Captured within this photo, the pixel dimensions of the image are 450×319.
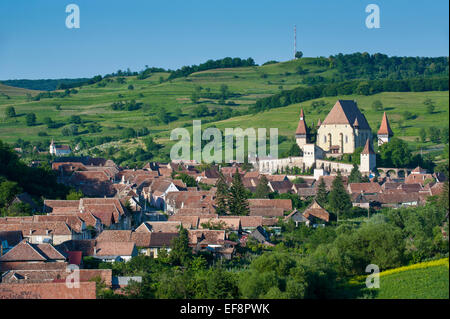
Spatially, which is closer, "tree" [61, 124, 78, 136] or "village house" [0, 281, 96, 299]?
"village house" [0, 281, 96, 299]

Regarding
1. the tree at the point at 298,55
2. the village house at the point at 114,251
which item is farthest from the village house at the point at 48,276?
the tree at the point at 298,55

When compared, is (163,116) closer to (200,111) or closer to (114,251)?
(200,111)

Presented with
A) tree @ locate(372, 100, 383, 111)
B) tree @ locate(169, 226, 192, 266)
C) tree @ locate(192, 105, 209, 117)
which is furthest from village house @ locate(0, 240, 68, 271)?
tree @ locate(192, 105, 209, 117)

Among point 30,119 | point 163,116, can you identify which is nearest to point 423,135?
point 163,116

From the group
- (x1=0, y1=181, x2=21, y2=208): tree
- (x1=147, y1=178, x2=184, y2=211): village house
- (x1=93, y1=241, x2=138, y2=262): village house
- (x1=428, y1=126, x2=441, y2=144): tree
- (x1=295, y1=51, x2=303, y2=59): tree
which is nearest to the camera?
(x1=93, y1=241, x2=138, y2=262): village house

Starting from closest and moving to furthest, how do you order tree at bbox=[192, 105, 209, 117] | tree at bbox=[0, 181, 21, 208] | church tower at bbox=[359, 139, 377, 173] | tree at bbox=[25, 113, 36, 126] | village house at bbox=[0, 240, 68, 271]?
village house at bbox=[0, 240, 68, 271] < tree at bbox=[0, 181, 21, 208] < church tower at bbox=[359, 139, 377, 173] < tree at bbox=[25, 113, 36, 126] < tree at bbox=[192, 105, 209, 117]

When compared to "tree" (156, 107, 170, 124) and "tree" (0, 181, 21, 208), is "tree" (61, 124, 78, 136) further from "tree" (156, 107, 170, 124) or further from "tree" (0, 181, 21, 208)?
"tree" (0, 181, 21, 208)

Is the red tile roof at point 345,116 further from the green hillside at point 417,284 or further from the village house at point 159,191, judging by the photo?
the green hillside at point 417,284
